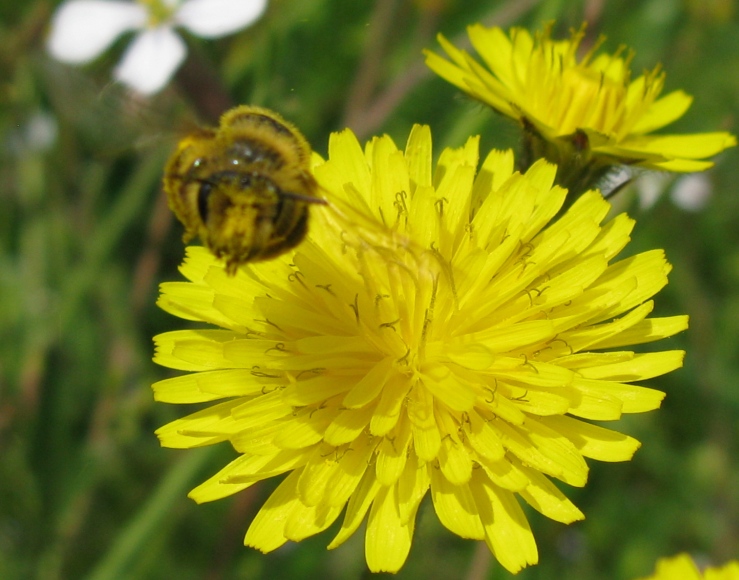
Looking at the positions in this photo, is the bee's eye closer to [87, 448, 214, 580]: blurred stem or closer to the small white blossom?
[87, 448, 214, 580]: blurred stem

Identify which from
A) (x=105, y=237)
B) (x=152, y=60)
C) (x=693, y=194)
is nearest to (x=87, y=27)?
(x=152, y=60)

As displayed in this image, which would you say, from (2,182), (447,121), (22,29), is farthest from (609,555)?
(22,29)

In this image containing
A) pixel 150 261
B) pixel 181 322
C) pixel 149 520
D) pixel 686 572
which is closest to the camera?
pixel 686 572

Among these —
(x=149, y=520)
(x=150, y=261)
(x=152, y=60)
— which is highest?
(x=152, y=60)

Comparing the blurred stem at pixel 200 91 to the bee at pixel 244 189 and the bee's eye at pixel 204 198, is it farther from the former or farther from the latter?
the bee's eye at pixel 204 198

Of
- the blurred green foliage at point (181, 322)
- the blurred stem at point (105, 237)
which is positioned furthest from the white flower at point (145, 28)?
the blurred stem at point (105, 237)

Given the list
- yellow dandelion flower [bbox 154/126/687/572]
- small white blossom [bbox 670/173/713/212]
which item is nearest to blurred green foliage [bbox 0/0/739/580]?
small white blossom [bbox 670/173/713/212]

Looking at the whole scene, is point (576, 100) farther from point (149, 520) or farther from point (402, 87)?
point (149, 520)
